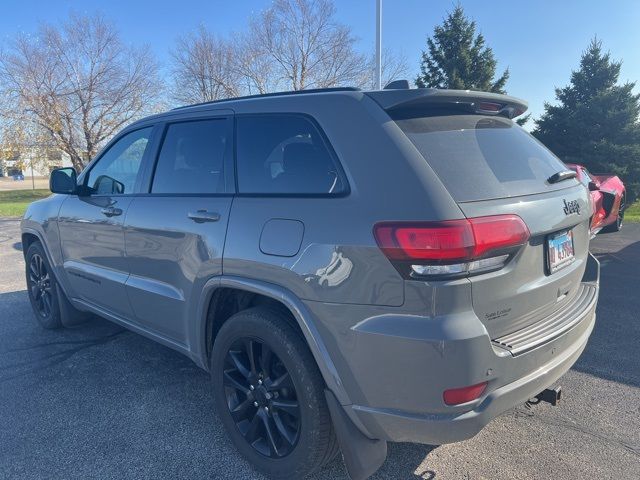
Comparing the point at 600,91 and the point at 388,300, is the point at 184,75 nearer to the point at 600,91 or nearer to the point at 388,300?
the point at 600,91

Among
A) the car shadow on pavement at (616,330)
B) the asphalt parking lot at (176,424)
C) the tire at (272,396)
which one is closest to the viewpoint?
the tire at (272,396)

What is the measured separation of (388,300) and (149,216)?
1.85 m

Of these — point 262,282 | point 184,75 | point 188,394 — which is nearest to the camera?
point 262,282

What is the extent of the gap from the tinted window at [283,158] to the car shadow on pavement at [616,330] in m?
2.72

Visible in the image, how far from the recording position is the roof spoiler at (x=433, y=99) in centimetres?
218

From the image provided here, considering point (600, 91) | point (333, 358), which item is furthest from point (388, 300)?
point (600, 91)

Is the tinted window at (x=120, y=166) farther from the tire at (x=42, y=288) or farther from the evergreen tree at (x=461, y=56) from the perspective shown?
the evergreen tree at (x=461, y=56)

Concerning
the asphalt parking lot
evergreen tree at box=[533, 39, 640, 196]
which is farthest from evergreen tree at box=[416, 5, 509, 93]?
the asphalt parking lot

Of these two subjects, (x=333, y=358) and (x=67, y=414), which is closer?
(x=333, y=358)

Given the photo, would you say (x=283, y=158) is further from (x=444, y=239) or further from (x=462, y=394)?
(x=462, y=394)

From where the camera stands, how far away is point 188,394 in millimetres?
3367

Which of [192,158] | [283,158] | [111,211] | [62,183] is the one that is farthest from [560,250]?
[62,183]

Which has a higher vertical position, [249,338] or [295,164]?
[295,164]

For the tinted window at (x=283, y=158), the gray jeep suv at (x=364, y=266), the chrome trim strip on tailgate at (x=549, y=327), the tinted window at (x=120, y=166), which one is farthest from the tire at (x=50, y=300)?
the chrome trim strip on tailgate at (x=549, y=327)
